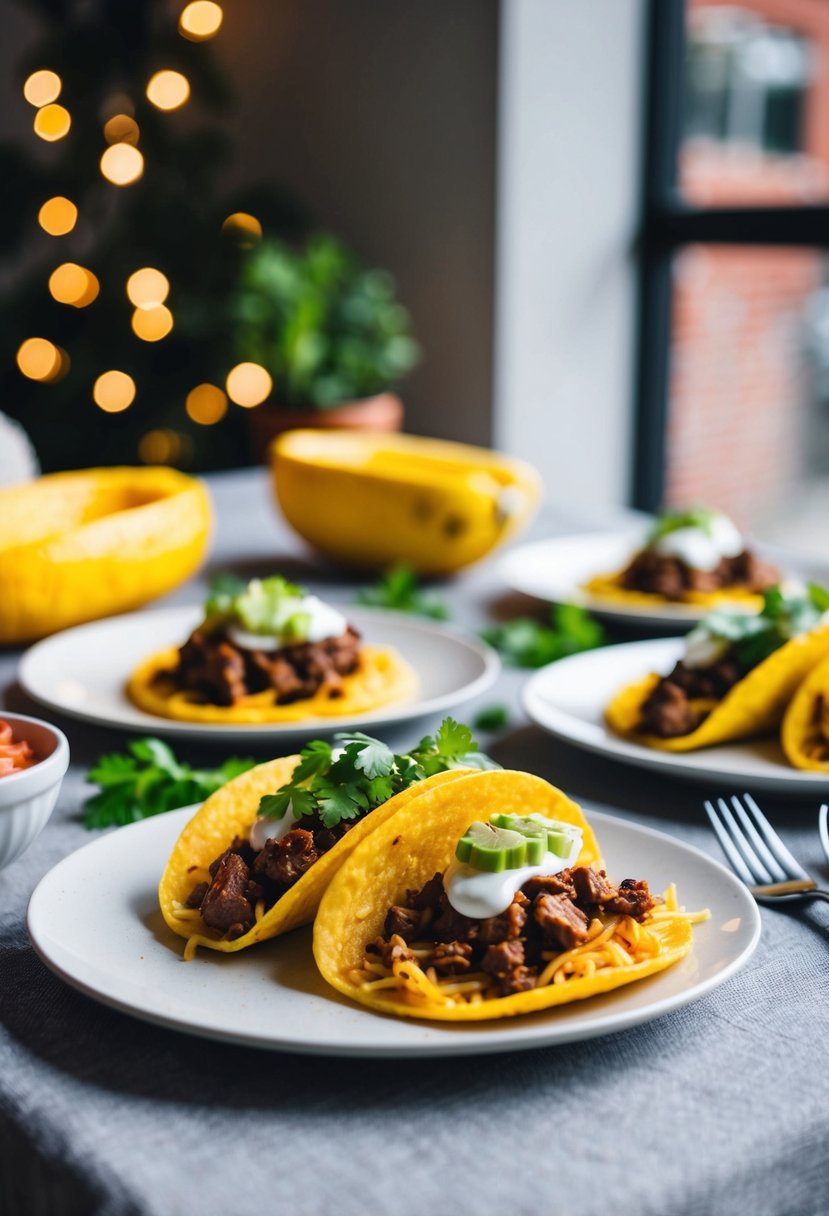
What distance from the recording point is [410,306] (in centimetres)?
459

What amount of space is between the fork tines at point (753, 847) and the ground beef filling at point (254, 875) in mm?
373

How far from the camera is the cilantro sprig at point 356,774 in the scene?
106 centimetres

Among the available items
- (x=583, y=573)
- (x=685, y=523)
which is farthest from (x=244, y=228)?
(x=685, y=523)

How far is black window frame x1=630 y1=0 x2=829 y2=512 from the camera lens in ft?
12.5

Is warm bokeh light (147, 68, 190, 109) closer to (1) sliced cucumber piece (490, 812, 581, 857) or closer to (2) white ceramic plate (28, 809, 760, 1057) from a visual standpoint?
(2) white ceramic plate (28, 809, 760, 1057)

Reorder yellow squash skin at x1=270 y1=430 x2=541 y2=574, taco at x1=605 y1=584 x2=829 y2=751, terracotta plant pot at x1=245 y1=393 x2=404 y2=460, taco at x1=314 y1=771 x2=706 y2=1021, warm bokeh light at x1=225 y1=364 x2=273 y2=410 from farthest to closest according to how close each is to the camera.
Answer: warm bokeh light at x1=225 y1=364 x2=273 y2=410, terracotta plant pot at x1=245 y1=393 x2=404 y2=460, yellow squash skin at x1=270 y1=430 x2=541 y2=574, taco at x1=605 y1=584 x2=829 y2=751, taco at x1=314 y1=771 x2=706 y2=1021

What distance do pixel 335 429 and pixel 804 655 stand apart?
2.79 m

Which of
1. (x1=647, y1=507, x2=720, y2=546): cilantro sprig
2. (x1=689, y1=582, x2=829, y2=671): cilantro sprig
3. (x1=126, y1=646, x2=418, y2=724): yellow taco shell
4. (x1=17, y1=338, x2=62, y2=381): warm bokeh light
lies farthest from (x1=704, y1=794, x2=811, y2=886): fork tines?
(x1=17, y1=338, x2=62, y2=381): warm bokeh light

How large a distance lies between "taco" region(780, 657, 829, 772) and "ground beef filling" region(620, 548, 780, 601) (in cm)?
56

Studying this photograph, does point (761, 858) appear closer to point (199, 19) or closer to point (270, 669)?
point (270, 669)

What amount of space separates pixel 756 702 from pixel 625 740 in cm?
14

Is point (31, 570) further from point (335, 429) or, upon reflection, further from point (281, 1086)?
point (335, 429)

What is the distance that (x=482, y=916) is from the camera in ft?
3.14

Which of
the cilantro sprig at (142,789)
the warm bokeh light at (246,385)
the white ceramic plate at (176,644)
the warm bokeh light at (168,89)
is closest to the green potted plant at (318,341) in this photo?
the warm bokeh light at (246,385)
